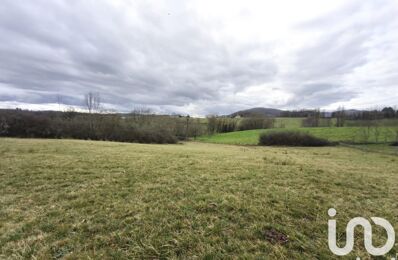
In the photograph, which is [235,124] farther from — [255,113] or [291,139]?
[291,139]

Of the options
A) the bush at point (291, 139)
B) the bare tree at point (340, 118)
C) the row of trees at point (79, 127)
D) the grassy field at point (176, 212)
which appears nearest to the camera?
the grassy field at point (176, 212)

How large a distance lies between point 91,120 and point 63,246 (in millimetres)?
35626

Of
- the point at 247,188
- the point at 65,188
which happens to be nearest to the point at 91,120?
the point at 65,188

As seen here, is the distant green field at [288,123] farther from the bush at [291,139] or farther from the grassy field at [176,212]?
the grassy field at [176,212]

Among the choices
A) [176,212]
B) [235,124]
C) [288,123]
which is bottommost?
[176,212]

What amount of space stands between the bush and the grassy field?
3165 cm

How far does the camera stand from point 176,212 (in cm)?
360

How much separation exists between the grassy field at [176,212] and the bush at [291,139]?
31.6 m

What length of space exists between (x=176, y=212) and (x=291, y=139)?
37023 mm

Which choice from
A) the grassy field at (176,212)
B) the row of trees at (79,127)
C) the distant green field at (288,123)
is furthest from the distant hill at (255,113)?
the grassy field at (176,212)

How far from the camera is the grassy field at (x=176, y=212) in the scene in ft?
8.59

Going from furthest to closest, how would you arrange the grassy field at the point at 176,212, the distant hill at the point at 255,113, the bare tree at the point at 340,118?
the distant hill at the point at 255,113, the bare tree at the point at 340,118, the grassy field at the point at 176,212

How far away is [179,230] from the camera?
3.03 m

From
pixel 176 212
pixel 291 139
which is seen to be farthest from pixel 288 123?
pixel 176 212
